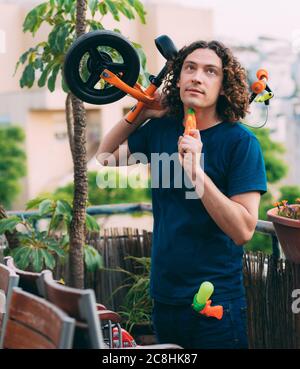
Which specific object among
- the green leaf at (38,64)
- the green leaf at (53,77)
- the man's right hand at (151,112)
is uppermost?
the green leaf at (38,64)

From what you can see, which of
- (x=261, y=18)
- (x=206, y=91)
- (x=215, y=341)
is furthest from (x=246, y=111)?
(x=261, y=18)

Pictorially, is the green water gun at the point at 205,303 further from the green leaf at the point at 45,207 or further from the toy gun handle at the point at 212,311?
the green leaf at the point at 45,207

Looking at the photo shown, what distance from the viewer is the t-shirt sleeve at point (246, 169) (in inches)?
73.2

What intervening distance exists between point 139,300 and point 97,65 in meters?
1.35

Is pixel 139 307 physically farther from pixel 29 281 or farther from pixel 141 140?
pixel 29 281

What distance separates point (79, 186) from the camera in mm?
2953

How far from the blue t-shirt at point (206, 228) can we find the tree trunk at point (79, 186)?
0.98 m

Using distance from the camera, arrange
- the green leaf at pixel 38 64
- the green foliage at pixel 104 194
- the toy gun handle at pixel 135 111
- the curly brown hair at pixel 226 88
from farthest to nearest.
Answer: the green foliage at pixel 104 194, the green leaf at pixel 38 64, the toy gun handle at pixel 135 111, the curly brown hair at pixel 226 88

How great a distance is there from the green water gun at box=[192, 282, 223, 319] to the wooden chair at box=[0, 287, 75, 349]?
43cm

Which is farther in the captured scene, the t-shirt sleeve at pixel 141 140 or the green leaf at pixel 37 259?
the green leaf at pixel 37 259

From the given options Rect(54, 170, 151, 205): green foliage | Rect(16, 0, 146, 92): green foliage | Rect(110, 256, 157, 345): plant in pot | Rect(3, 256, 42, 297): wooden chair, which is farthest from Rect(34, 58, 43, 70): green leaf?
Rect(54, 170, 151, 205): green foliage

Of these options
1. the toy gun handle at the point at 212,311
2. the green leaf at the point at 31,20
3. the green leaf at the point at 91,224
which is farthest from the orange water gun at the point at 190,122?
the green leaf at the point at 31,20

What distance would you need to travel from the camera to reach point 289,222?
2338 millimetres
